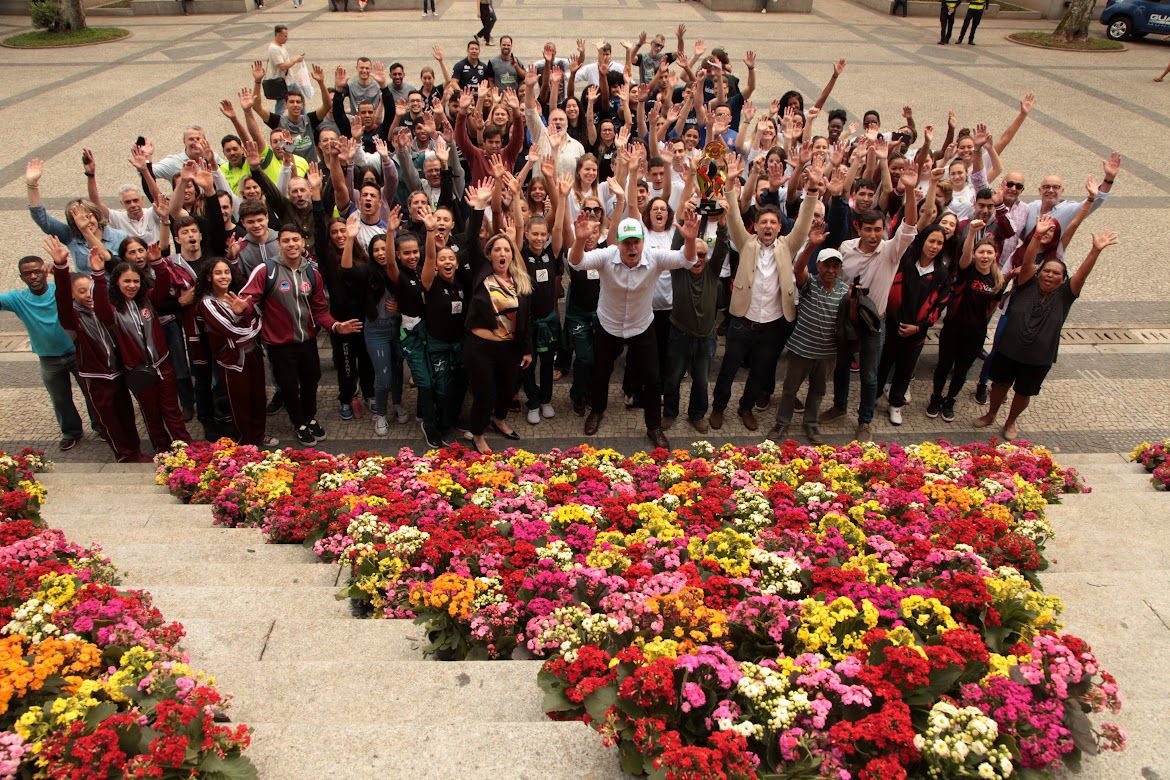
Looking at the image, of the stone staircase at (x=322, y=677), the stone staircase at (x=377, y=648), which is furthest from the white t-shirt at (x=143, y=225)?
the stone staircase at (x=322, y=677)

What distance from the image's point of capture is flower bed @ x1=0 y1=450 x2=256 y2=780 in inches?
112

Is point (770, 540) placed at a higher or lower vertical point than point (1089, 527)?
higher

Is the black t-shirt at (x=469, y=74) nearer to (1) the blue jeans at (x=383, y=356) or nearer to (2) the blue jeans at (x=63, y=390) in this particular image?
(1) the blue jeans at (x=383, y=356)

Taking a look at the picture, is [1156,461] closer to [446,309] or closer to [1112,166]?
[1112,166]

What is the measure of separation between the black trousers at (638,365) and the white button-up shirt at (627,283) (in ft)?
0.31

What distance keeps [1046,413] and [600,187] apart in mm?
5023

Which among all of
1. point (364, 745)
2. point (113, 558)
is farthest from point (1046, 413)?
point (113, 558)

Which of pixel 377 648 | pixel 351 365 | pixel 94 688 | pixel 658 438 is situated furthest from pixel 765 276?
pixel 94 688

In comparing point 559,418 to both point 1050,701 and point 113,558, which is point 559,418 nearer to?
point 113,558

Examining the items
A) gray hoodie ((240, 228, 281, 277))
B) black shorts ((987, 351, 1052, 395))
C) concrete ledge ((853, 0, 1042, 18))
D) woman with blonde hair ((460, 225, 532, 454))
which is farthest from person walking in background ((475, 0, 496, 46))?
black shorts ((987, 351, 1052, 395))

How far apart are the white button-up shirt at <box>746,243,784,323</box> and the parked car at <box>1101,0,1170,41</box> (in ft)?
78.9

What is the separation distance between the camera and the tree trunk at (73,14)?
23.2 m

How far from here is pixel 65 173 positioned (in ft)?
43.8

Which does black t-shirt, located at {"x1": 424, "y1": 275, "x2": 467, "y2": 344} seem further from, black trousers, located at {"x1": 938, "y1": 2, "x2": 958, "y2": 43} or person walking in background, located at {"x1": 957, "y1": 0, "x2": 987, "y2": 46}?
person walking in background, located at {"x1": 957, "y1": 0, "x2": 987, "y2": 46}
